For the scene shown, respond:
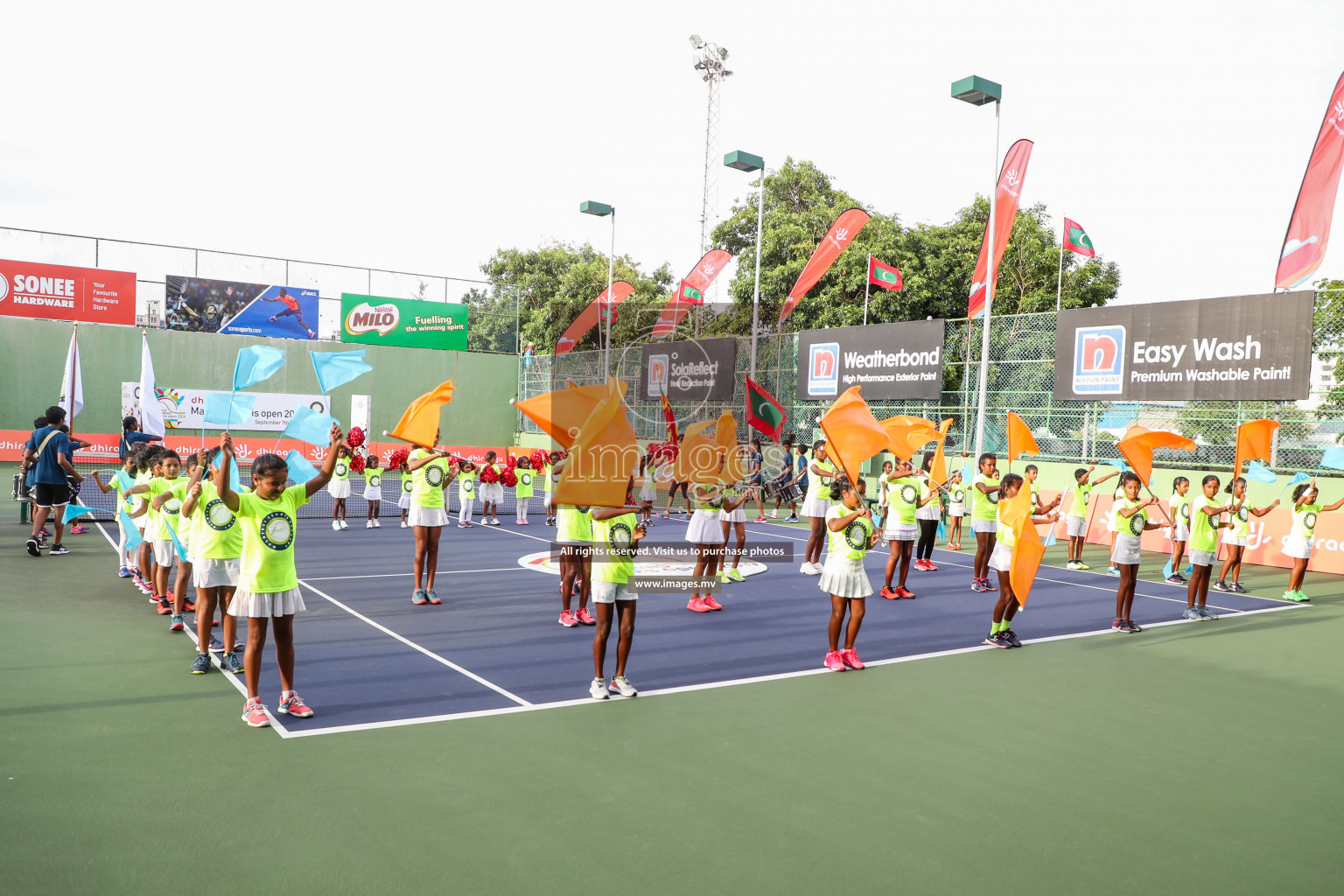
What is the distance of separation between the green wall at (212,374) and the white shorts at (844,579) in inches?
1075

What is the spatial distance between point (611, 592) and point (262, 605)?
2.36m

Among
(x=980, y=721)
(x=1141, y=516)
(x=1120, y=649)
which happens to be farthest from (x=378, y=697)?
(x=1141, y=516)

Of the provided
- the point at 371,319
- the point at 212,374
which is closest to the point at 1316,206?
the point at 371,319

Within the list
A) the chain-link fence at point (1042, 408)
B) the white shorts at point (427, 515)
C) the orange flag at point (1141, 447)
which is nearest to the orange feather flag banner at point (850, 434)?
the orange flag at point (1141, 447)

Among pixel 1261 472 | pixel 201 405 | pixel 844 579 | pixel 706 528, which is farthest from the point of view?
pixel 201 405

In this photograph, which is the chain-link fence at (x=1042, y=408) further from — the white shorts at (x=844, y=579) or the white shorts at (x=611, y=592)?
the white shorts at (x=611, y=592)

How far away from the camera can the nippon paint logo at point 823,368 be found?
2370 cm

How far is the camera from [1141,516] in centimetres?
977

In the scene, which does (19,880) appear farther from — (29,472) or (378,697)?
(29,472)

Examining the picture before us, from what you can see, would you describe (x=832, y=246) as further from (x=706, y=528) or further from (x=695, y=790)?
(x=695, y=790)

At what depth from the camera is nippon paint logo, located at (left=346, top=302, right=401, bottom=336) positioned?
107ft

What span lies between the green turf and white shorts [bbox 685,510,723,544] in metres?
3.08

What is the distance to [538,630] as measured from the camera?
8.88 m

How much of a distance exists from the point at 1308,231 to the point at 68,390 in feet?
71.3
